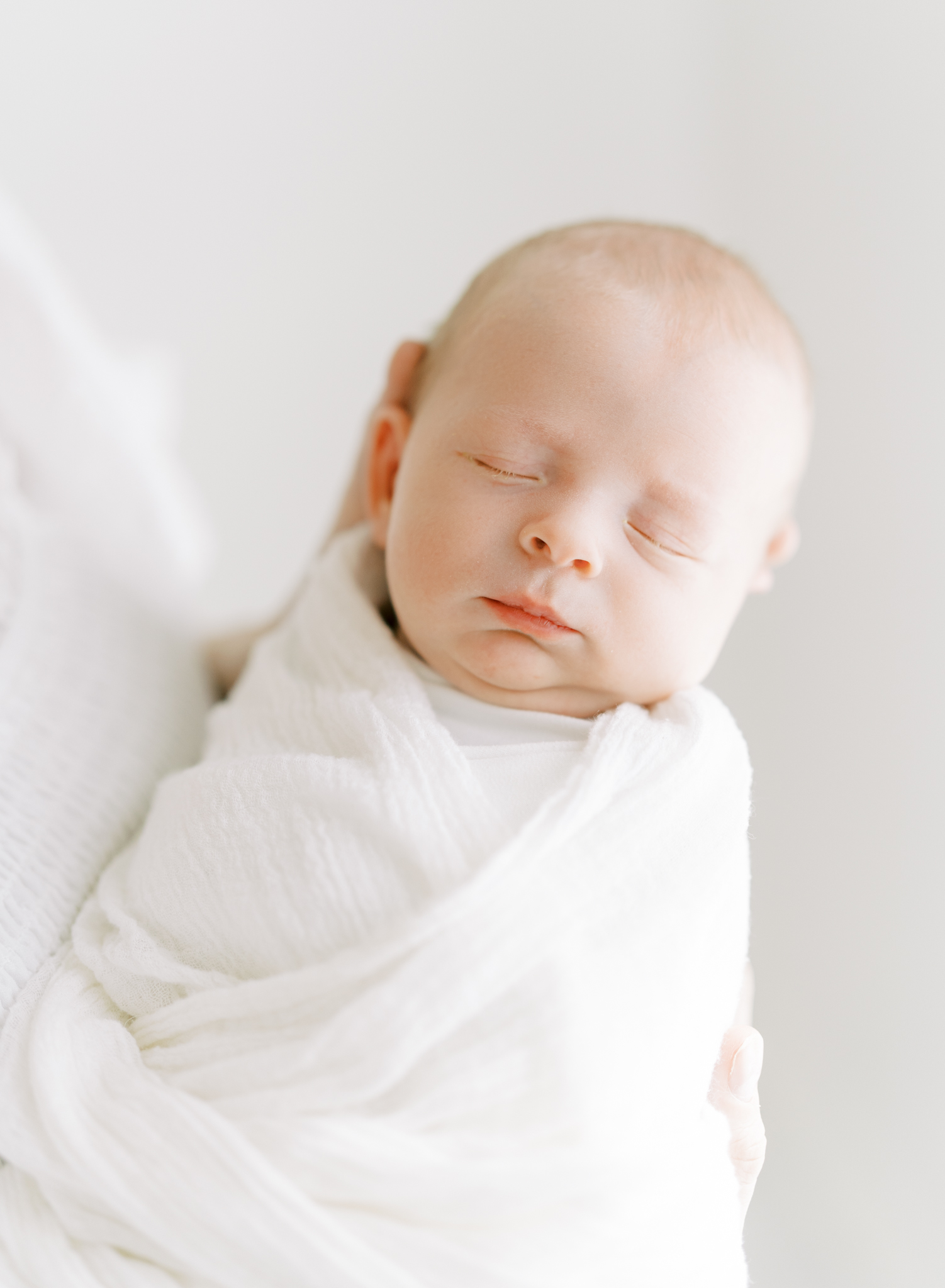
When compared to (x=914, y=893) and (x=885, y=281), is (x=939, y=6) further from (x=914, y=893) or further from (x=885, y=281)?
(x=914, y=893)

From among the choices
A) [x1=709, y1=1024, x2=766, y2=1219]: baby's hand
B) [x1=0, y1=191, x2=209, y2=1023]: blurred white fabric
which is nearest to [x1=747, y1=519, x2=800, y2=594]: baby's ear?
[x1=709, y1=1024, x2=766, y2=1219]: baby's hand

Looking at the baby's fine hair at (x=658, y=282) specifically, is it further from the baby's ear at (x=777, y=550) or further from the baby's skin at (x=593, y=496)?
the baby's ear at (x=777, y=550)

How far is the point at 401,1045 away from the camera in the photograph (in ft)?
2.03

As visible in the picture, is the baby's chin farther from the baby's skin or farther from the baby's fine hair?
the baby's fine hair

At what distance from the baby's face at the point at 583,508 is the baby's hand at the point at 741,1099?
0.27 metres

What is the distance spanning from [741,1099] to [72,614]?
2.41ft

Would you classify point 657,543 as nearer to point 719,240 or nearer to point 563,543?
point 563,543

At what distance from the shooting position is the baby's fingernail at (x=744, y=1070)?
2.51 ft

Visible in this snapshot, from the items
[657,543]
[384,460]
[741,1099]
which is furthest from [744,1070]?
[384,460]

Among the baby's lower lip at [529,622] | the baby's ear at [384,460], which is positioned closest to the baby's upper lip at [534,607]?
the baby's lower lip at [529,622]

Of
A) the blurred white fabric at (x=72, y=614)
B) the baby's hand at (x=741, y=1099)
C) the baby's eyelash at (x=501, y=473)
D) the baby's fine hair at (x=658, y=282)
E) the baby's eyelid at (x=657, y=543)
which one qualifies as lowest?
the baby's hand at (x=741, y=1099)

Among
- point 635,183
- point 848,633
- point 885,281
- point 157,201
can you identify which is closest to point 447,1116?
point 848,633

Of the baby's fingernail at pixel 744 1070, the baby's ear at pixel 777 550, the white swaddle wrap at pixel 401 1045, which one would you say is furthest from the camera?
the baby's ear at pixel 777 550

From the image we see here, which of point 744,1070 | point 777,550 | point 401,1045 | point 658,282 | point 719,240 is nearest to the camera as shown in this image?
point 401,1045
